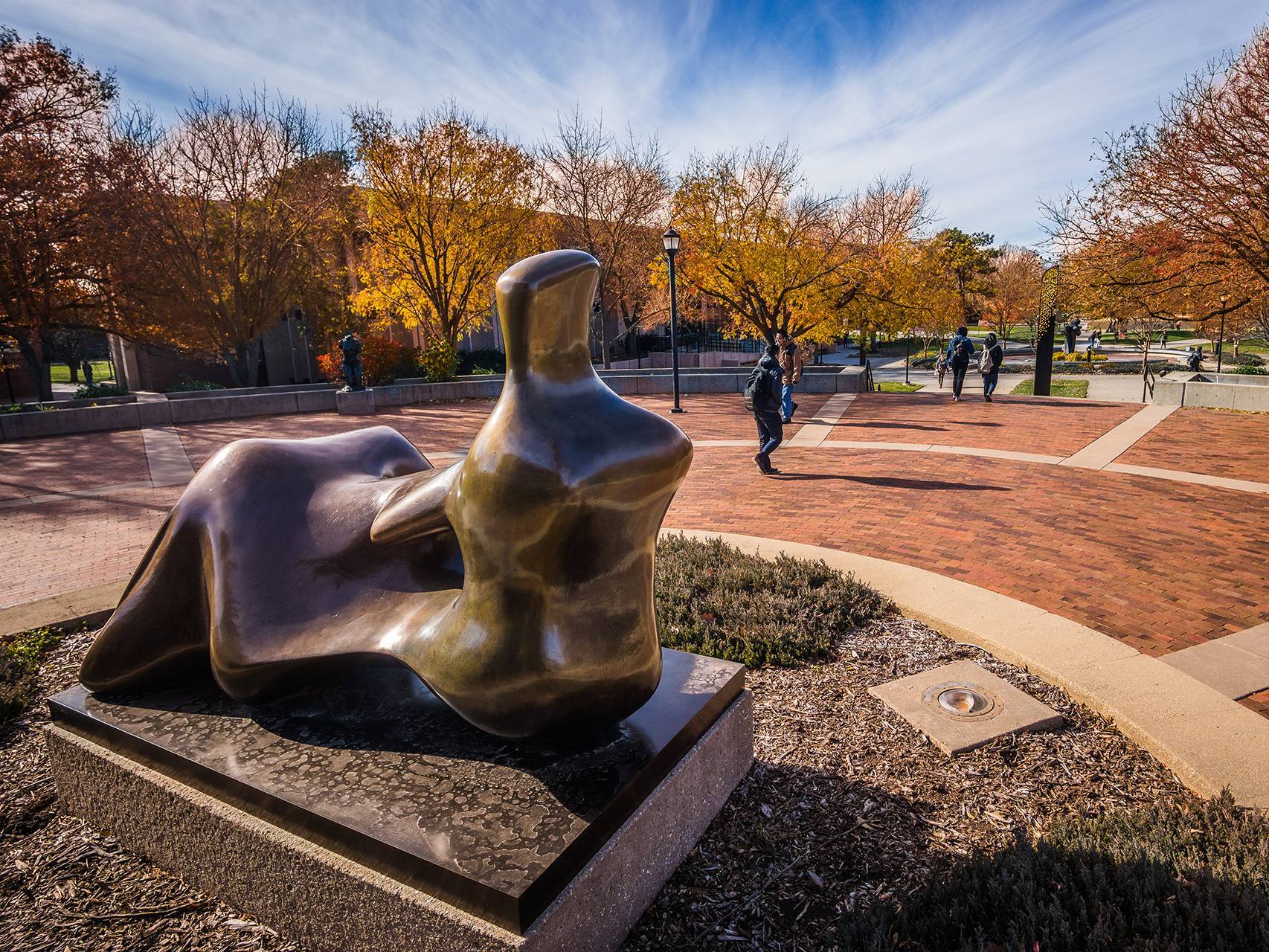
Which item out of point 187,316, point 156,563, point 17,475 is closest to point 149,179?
point 187,316

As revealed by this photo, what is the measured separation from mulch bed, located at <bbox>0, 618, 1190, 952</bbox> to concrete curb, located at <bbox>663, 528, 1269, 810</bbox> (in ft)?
0.41

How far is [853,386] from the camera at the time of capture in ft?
73.6

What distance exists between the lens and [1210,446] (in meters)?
12.2

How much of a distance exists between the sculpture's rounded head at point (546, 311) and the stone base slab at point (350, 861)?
1736 mm

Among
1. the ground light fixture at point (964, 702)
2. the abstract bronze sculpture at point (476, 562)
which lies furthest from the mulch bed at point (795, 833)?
the abstract bronze sculpture at point (476, 562)

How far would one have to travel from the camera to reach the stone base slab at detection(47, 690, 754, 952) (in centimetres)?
242

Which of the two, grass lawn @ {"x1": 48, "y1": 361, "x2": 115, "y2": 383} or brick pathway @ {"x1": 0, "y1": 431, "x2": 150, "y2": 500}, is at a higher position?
grass lawn @ {"x1": 48, "y1": 361, "x2": 115, "y2": 383}

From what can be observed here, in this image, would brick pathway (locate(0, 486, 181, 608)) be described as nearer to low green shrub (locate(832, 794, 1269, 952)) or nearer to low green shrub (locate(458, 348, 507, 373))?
low green shrub (locate(832, 794, 1269, 952))

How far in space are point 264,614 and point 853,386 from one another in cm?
2123

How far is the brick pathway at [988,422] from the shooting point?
13.2 meters

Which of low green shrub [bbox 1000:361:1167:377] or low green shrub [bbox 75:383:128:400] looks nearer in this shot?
low green shrub [bbox 75:383:128:400]

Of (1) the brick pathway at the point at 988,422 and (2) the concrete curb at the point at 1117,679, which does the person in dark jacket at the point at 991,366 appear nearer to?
(1) the brick pathway at the point at 988,422

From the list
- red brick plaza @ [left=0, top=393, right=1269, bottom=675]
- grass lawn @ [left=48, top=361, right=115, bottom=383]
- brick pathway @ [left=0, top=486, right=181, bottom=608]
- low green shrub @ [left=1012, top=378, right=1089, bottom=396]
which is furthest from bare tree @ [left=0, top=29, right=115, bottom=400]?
grass lawn @ [left=48, top=361, right=115, bottom=383]

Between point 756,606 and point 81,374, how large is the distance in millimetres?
72218
